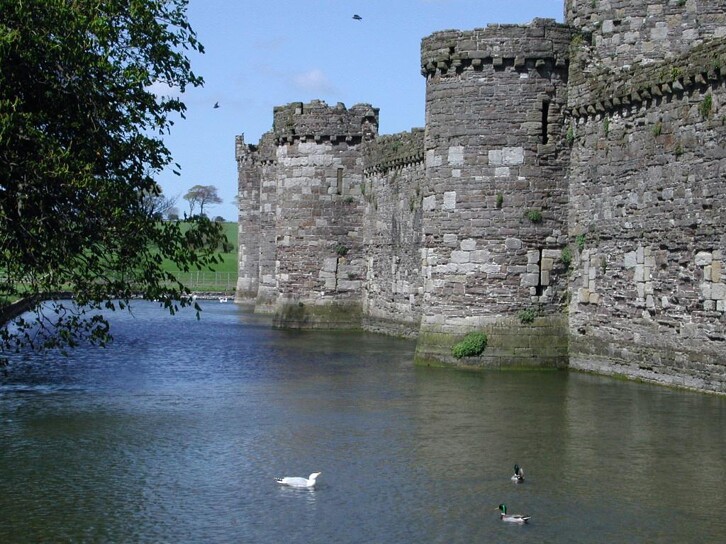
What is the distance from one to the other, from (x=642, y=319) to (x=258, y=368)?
9.12m

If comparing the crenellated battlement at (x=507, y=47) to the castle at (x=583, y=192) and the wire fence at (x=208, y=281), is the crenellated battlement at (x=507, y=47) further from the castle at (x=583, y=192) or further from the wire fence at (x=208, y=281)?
the wire fence at (x=208, y=281)

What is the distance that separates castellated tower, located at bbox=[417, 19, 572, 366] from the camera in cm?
2839

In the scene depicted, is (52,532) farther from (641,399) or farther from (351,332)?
(351,332)

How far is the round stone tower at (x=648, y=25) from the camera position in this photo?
30734 millimetres

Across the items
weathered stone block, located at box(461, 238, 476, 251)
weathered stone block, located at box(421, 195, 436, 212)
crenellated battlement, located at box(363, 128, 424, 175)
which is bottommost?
weathered stone block, located at box(461, 238, 476, 251)

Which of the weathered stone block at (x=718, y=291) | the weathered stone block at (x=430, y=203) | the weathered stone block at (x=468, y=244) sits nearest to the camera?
the weathered stone block at (x=718, y=291)

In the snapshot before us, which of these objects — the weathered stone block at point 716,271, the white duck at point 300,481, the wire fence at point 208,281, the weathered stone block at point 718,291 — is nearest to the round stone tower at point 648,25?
the weathered stone block at point 716,271

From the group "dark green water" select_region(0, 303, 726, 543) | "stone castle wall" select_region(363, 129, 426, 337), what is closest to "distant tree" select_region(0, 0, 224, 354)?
"dark green water" select_region(0, 303, 726, 543)

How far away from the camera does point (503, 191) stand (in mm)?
28406

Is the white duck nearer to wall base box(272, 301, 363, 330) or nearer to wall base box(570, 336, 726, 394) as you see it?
wall base box(570, 336, 726, 394)

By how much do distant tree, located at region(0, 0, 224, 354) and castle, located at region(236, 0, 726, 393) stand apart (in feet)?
29.9

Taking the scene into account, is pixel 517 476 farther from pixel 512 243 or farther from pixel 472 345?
pixel 512 243

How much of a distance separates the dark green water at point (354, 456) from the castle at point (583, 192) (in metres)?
1.21

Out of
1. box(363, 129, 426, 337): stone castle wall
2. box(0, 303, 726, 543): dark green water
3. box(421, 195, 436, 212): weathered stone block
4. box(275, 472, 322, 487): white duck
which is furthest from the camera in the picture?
box(363, 129, 426, 337): stone castle wall
